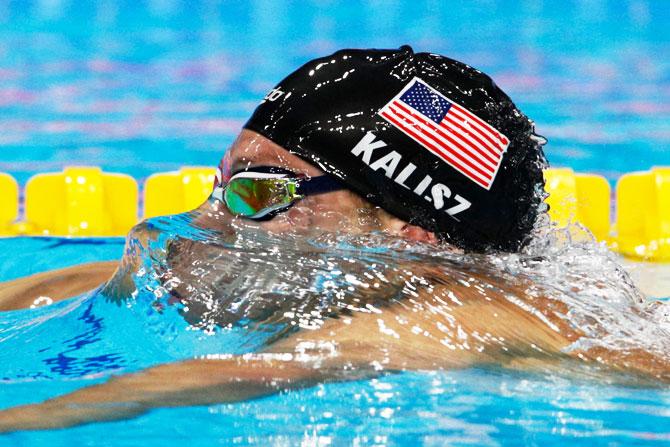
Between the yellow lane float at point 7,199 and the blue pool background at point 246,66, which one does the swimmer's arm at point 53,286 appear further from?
the blue pool background at point 246,66

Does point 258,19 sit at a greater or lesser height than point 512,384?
greater

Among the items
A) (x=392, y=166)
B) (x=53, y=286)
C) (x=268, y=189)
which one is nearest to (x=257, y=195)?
(x=268, y=189)

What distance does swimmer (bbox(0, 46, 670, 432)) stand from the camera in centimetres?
192

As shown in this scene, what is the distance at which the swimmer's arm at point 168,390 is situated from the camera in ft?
5.08

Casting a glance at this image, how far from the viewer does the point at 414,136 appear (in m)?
2.24

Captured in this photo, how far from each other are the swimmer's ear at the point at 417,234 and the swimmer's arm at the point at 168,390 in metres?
0.58

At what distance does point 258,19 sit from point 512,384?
A: 1070 centimetres

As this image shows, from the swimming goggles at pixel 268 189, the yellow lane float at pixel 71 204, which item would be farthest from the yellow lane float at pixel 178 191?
the swimming goggles at pixel 268 189

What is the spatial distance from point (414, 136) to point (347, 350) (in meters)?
0.63

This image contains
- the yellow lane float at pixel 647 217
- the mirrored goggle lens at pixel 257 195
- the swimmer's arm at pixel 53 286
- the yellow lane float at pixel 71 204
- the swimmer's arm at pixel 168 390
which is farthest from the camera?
the yellow lane float at pixel 71 204

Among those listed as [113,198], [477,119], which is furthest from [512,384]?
[113,198]

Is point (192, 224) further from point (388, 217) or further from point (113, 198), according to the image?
point (113, 198)

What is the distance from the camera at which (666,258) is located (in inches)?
198

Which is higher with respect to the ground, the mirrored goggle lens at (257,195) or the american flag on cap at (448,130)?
the american flag on cap at (448,130)
